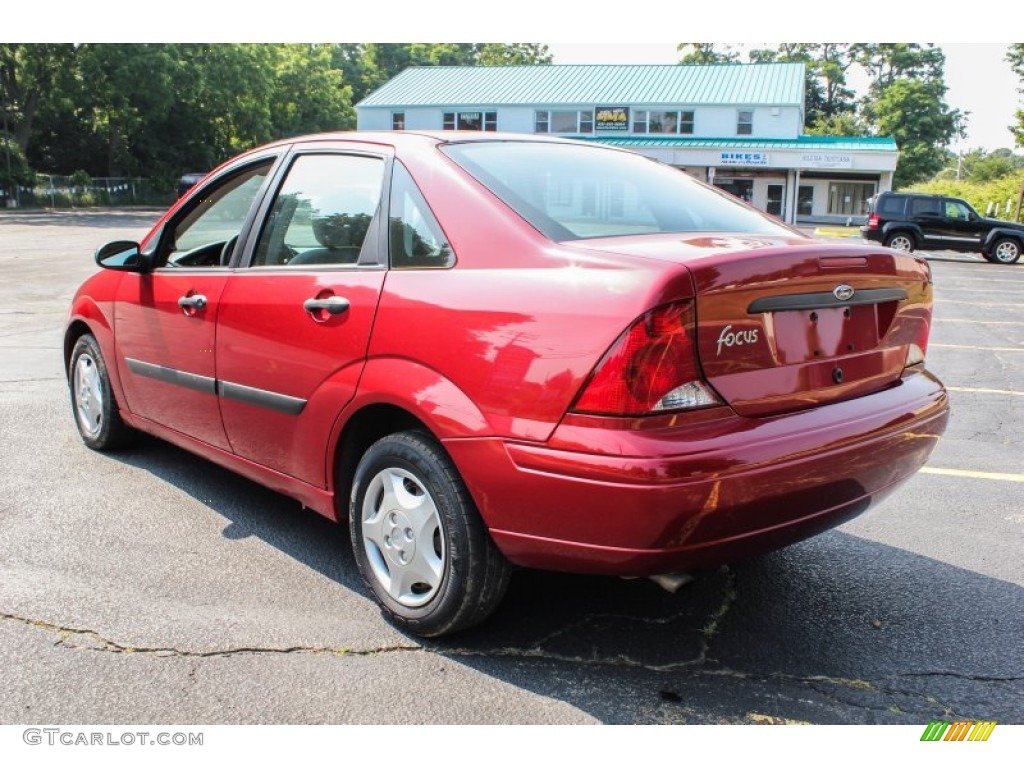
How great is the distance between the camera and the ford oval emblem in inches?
112

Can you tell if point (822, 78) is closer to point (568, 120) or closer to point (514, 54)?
point (514, 54)

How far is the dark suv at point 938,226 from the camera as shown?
24031mm

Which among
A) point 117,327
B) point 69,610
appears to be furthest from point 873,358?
point 117,327

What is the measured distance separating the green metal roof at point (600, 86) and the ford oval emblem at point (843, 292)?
49848mm

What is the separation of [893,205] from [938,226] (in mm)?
1281

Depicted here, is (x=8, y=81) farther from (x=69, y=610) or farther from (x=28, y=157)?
(x=69, y=610)

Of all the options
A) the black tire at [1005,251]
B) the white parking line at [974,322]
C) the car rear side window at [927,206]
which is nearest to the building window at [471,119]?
the car rear side window at [927,206]

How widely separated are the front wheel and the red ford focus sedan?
23.4 meters

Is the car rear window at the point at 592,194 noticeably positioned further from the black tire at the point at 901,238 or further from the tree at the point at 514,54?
the tree at the point at 514,54

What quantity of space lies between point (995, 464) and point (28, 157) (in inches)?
2096

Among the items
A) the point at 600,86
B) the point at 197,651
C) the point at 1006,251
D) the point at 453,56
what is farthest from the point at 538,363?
the point at 453,56

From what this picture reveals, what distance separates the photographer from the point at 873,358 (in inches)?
120

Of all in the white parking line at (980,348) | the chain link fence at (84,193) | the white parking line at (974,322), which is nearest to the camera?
the white parking line at (980,348)

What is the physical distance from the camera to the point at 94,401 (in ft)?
16.6
